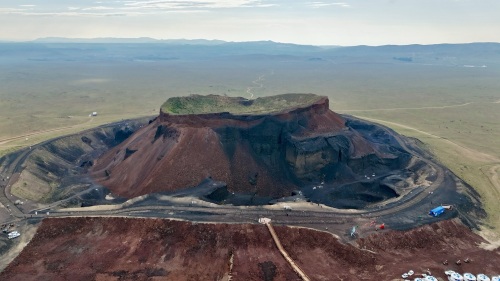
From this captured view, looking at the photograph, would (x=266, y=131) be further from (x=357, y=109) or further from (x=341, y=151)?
(x=357, y=109)

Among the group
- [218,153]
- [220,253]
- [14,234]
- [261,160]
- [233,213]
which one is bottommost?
[14,234]

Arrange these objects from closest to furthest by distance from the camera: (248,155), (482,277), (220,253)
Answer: (482,277)
(220,253)
(248,155)

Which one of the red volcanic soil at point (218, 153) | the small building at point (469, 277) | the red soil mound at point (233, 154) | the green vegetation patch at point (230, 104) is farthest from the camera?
the green vegetation patch at point (230, 104)

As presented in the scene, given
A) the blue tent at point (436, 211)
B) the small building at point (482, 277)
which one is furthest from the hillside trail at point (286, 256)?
the blue tent at point (436, 211)

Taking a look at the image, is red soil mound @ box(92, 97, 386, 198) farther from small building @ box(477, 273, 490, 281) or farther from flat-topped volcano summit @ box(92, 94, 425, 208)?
small building @ box(477, 273, 490, 281)

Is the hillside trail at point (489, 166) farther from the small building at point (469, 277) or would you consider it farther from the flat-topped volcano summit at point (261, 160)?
the flat-topped volcano summit at point (261, 160)

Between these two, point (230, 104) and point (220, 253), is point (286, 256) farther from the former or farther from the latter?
point (230, 104)

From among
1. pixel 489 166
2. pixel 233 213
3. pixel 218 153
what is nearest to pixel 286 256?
pixel 233 213
